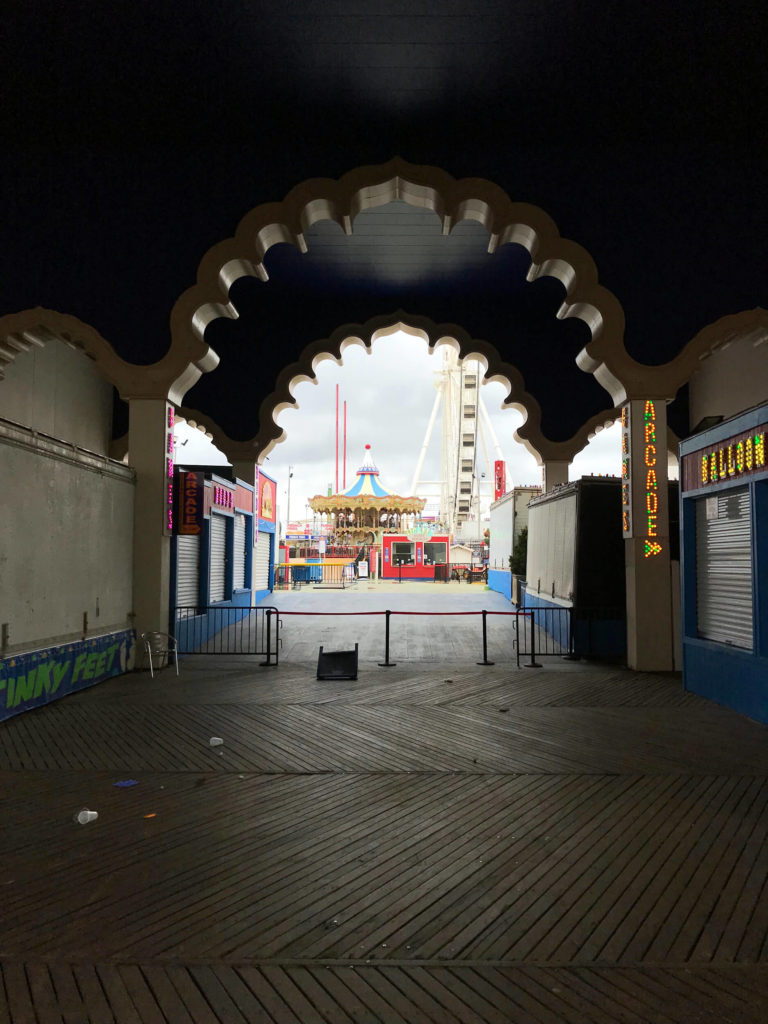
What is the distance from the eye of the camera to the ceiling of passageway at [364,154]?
9.58 m

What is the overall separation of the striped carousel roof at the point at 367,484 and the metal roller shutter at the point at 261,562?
21.0 metres

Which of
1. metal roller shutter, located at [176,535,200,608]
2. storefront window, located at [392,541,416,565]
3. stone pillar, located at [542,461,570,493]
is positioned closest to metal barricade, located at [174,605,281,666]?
metal roller shutter, located at [176,535,200,608]

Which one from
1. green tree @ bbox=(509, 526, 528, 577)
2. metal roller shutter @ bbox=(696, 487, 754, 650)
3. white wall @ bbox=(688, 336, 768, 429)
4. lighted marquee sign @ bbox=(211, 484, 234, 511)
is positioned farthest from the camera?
green tree @ bbox=(509, 526, 528, 577)

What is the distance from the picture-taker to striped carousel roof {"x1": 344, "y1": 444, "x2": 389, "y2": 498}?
43.9m

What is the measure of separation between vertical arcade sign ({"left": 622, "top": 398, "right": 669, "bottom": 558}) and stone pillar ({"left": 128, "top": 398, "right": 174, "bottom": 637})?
795cm

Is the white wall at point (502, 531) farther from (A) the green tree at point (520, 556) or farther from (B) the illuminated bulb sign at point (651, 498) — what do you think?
(B) the illuminated bulb sign at point (651, 498)

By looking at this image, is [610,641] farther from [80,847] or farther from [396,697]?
[80,847]

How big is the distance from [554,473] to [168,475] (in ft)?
33.0

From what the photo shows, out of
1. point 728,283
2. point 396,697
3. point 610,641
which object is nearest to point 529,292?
point 728,283

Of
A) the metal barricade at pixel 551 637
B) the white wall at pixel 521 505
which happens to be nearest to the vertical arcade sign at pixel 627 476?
the metal barricade at pixel 551 637

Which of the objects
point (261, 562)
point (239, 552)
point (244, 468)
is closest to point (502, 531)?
point (261, 562)

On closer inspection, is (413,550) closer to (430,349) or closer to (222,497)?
(430,349)

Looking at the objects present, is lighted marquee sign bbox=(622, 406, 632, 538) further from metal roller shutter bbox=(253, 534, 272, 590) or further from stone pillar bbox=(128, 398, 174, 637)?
metal roller shutter bbox=(253, 534, 272, 590)

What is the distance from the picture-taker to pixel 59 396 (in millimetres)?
14398
